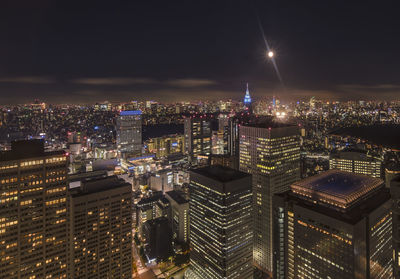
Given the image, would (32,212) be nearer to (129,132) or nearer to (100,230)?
(100,230)

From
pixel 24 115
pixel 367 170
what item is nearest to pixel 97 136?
pixel 24 115

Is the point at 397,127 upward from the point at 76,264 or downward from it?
upward

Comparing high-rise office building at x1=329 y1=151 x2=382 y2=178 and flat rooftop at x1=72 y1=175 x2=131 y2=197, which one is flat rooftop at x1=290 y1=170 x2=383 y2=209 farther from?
high-rise office building at x1=329 y1=151 x2=382 y2=178

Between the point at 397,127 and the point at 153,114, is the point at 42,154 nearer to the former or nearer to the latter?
the point at 397,127

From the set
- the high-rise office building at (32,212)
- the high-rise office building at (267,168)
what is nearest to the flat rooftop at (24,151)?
the high-rise office building at (32,212)

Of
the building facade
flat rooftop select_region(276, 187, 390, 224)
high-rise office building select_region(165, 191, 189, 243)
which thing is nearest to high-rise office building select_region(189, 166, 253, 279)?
flat rooftop select_region(276, 187, 390, 224)

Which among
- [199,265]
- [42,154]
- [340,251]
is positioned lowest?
[199,265]

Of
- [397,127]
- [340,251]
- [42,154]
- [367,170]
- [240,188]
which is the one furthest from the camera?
[397,127]

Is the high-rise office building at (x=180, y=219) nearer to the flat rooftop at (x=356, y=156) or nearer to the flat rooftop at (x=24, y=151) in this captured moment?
the flat rooftop at (x=24, y=151)
